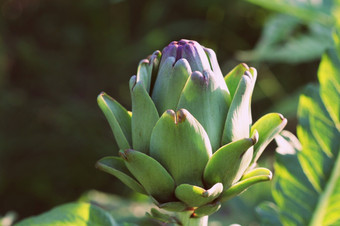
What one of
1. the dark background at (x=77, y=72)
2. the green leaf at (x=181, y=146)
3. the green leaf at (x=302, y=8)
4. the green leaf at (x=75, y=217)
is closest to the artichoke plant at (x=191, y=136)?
the green leaf at (x=181, y=146)

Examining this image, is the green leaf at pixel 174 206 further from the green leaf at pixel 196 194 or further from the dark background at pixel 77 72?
the dark background at pixel 77 72

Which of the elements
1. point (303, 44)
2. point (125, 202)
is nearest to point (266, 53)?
point (303, 44)

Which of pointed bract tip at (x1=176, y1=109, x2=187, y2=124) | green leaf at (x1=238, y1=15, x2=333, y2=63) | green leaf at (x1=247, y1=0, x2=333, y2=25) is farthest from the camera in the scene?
green leaf at (x1=238, y1=15, x2=333, y2=63)

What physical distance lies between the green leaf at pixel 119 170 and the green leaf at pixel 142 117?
0.08 ft

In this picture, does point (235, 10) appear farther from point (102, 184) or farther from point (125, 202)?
point (125, 202)

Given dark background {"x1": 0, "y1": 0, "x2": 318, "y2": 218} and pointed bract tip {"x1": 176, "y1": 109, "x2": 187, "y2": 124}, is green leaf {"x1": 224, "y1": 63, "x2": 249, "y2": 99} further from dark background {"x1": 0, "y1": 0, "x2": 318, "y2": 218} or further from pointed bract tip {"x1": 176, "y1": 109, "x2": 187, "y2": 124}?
dark background {"x1": 0, "y1": 0, "x2": 318, "y2": 218}

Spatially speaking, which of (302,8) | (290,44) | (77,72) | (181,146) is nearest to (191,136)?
(181,146)

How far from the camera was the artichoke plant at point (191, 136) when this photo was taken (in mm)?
375

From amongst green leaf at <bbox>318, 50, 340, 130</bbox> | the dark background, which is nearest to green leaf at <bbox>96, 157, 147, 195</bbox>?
green leaf at <bbox>318, 50, 340, 130</bbox>

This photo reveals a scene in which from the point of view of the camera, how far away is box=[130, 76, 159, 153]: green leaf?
39 centimetres

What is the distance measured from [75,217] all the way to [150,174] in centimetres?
15

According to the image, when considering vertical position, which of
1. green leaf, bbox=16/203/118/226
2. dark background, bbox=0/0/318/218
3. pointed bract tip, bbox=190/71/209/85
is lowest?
dark background, bbox=0/0/318/218

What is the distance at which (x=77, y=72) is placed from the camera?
2029 mm

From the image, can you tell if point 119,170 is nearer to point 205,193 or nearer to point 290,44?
point 205,193
